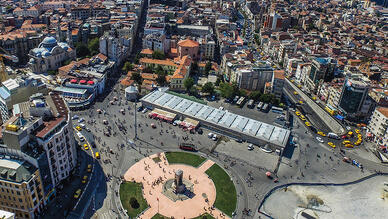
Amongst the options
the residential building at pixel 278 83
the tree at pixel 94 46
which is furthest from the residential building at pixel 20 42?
the residential building at pixel 278 83

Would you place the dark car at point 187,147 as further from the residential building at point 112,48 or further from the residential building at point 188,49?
the residential building at point 188,49

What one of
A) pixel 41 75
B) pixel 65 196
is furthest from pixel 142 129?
pixel 41 75

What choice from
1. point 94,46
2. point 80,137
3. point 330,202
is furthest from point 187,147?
point 94,46

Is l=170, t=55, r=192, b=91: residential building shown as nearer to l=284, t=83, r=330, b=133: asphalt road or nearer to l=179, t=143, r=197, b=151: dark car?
l=179, t=143, r=197, b=151: dark car

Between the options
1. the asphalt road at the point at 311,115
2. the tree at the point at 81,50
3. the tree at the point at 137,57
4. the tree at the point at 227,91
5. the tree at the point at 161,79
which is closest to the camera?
the asphalt road at the point at 311,115

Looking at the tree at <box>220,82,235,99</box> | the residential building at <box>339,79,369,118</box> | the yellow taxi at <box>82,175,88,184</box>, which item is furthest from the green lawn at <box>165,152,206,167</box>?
the residential building at <box>339,79,369,118</box>

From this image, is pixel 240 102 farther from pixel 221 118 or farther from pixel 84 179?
pixel 84 179
